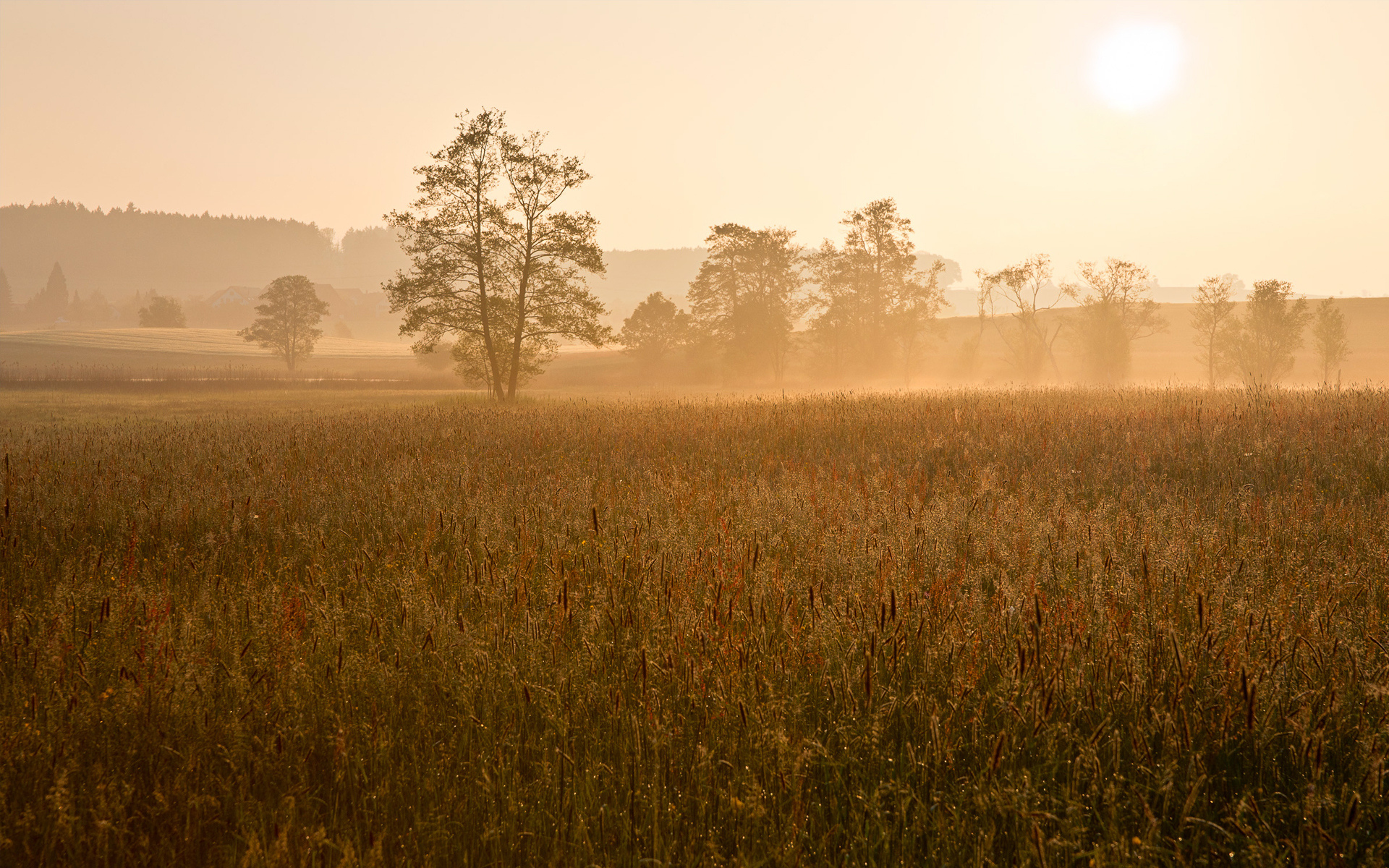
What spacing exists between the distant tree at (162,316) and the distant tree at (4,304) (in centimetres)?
8874

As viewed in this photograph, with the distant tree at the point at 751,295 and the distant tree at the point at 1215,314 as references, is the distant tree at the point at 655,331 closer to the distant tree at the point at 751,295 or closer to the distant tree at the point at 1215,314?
the distant tree at the point at 751,295

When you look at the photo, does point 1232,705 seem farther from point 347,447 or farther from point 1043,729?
point 347,447

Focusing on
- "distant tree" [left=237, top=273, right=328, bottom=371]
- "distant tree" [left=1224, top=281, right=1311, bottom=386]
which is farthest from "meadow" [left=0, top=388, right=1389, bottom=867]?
"distant tree" [left=237, top=273, right=328, bottom=371]

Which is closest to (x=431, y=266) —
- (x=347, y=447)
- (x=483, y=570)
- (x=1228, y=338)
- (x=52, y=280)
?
(x=347, y=447)

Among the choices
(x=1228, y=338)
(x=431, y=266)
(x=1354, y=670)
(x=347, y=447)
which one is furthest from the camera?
(x=1228, y=338)

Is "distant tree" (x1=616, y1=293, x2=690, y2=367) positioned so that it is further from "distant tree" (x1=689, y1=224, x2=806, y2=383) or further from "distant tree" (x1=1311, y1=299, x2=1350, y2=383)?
"distant tree" (x1=1311, y1=299, x2=1350, y2=383)

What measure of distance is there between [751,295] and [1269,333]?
39.0 m

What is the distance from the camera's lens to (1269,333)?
51875mm

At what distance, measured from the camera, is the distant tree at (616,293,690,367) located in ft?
195

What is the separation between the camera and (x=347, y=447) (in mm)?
10438

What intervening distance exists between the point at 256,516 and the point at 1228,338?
222 feet

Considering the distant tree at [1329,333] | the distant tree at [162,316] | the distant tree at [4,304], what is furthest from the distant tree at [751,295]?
the distant tree at [4,304]

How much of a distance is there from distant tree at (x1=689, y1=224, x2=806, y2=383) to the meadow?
1871 inches

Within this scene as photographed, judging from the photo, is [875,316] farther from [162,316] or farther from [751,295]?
[162,316]
